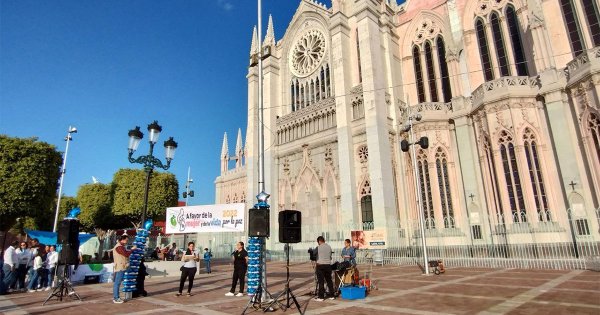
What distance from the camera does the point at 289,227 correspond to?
8.02m

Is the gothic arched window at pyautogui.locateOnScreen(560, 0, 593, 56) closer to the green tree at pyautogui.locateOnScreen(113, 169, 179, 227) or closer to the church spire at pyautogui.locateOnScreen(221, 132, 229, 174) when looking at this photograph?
the green tree at pyautogui.locateOnScreen(113, 169, 179, 227)

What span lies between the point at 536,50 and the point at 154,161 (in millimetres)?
21939

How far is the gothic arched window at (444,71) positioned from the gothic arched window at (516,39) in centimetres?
433

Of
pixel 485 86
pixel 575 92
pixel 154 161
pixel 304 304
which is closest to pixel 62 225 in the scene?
pixel 154 161

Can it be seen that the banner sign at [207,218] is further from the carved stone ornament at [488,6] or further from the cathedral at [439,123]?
the carved stone ornament at [488,6]

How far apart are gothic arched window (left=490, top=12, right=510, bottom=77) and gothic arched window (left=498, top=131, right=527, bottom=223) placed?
209 inches

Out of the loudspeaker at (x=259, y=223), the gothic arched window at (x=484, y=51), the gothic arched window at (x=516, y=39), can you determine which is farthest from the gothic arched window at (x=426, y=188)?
the loudspeaker at (x=259, y=223)

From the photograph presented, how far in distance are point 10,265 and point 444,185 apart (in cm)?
2337

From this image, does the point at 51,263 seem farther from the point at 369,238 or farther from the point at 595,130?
the point at 595,130

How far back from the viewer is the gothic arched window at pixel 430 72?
2597 centimetres

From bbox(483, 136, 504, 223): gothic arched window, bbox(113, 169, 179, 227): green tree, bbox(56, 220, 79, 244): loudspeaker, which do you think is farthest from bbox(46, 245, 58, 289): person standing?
bbox(483, 136, 504, 223): gothic arched window

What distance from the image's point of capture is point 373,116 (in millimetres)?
23469

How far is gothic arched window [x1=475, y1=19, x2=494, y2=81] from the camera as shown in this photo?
77.0 feet

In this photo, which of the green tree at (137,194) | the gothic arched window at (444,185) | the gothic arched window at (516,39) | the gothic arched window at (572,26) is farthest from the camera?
the green tree at (137,194)
